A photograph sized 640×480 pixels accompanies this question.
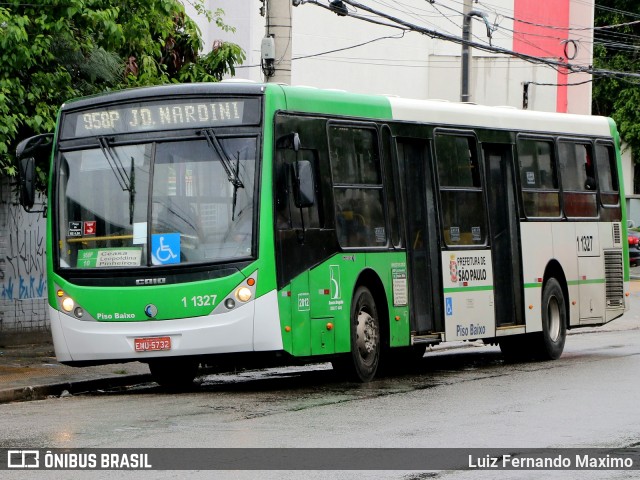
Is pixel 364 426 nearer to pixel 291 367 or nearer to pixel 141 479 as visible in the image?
pixel 141 479

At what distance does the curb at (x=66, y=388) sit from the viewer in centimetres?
1455

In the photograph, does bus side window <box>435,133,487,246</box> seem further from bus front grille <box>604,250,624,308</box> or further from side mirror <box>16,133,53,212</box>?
side mirror <box>16,133,53,212</box>

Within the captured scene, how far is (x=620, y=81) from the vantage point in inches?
2319

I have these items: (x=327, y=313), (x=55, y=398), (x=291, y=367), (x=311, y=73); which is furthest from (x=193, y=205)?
(x=311, y=73)

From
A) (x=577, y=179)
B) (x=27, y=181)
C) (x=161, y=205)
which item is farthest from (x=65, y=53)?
(x=577, y=179)

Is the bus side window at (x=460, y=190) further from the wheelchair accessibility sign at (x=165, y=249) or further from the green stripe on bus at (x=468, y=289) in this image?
the wheelchair accessibility sign at (x=165, y=249)

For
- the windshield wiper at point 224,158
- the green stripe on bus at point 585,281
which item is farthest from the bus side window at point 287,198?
the green stripe on bus at point 585,281

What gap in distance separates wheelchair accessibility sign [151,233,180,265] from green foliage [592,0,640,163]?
4473 centimetres

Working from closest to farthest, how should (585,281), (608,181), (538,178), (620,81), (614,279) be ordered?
(538,178)
(585,281)
(614,279)
(608,181)
(620,81)

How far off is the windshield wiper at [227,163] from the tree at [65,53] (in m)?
2.79

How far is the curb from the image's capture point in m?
14.6

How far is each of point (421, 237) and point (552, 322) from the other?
142 inches

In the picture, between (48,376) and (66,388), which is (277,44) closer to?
(48,376)

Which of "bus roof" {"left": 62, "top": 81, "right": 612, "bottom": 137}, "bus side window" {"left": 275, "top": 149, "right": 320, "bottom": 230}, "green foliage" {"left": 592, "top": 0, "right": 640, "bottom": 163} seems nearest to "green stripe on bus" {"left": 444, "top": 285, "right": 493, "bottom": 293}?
"bus roof" {"left": 62, "top": 81, "right": 612, "bottom": 137}
